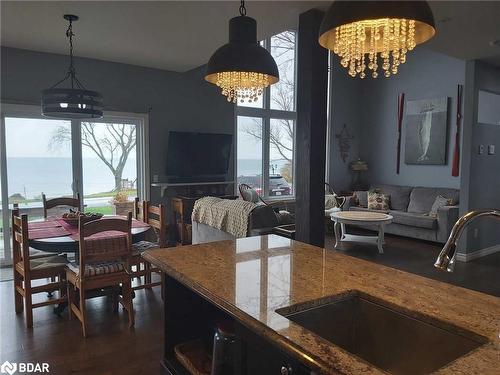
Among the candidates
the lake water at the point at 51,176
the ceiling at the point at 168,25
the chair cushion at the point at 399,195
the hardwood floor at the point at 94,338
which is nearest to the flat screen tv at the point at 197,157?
the lake water at the point at 51,176

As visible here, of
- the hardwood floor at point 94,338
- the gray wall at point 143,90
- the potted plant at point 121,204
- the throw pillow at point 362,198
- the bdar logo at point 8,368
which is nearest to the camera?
the bdar logo at point 8,368

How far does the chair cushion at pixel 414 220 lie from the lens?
604cm

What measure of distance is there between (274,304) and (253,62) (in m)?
1.19

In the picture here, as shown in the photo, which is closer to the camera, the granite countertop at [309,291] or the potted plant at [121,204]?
the granite countertop at [309,291]

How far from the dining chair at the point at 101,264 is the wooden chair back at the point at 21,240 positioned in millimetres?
331

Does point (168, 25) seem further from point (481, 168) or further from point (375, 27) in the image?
point (481, 168)

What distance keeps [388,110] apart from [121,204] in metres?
5.55

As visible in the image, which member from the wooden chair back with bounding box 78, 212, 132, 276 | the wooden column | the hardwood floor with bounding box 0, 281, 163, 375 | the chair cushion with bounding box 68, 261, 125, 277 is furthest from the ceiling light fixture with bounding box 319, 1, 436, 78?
the chair cushion with bounding box 68, 261, 125, 277

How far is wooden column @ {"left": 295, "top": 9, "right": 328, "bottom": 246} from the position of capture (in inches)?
138

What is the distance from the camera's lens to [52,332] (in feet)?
10.0

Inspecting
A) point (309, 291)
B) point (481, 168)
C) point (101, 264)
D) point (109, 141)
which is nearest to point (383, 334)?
point (309, 291)

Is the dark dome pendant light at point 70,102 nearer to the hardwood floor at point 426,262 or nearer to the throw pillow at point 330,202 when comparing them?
the hardwood floor at point 426,262

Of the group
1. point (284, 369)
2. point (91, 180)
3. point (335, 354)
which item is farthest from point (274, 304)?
point (91, 180)

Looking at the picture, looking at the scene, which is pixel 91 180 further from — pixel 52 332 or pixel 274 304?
pixel 274 304
